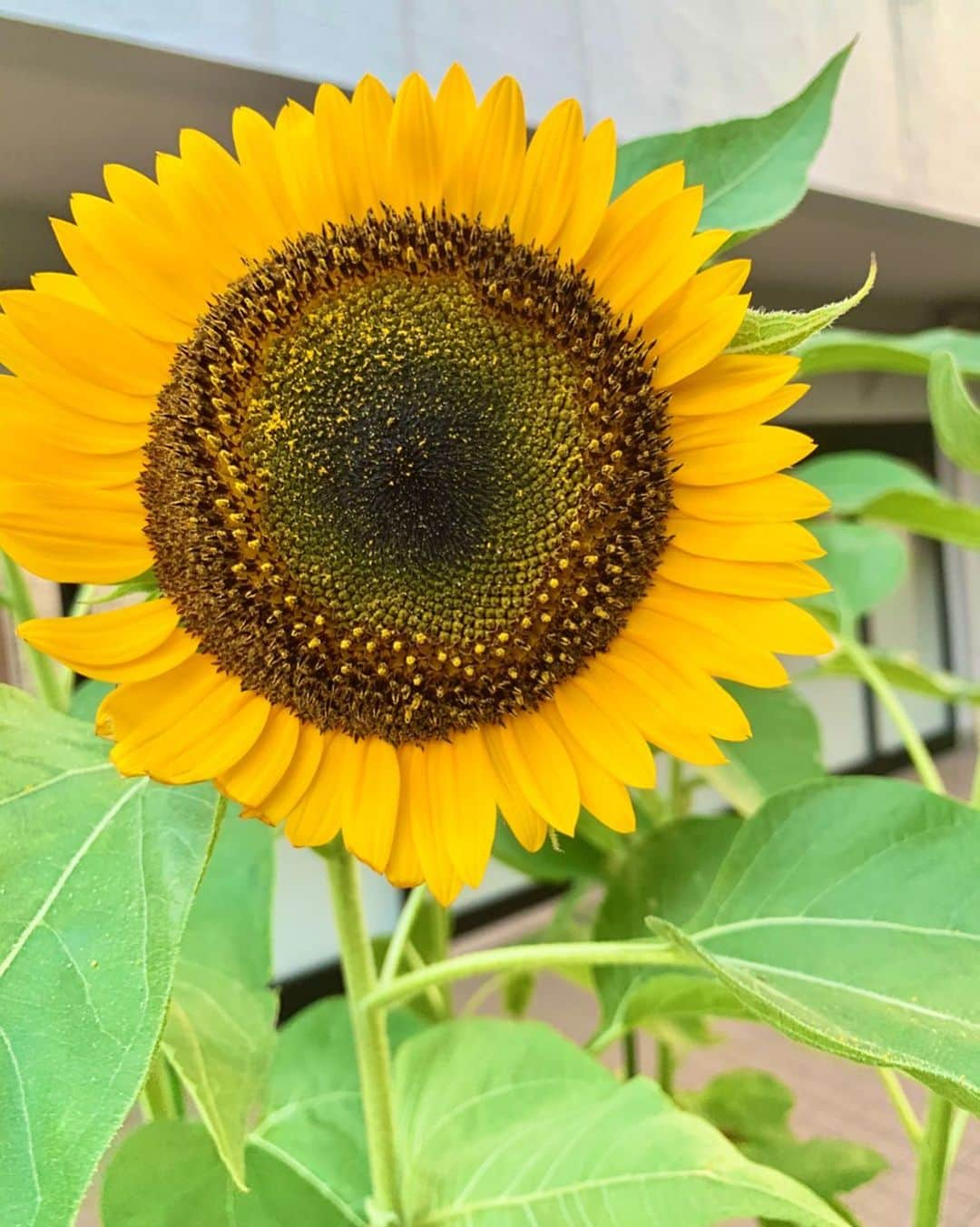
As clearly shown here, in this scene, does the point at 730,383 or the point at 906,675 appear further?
the point at 906,675

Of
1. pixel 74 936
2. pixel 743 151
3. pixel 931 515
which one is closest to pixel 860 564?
pixel 931 515

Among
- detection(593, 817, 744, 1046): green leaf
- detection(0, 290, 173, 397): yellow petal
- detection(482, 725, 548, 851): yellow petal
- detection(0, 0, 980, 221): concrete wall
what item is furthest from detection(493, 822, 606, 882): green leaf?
detection(0, 0, 980, 221): concrete wall

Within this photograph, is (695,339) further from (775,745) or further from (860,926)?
(775,745)

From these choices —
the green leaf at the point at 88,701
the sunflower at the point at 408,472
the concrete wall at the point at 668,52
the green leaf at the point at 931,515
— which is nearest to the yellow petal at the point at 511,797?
the sunflower at the point at 408,472

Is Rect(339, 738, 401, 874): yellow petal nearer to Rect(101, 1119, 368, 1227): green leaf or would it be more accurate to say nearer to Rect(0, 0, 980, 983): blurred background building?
Rect(101, 1119, 368, 1227): green leaf

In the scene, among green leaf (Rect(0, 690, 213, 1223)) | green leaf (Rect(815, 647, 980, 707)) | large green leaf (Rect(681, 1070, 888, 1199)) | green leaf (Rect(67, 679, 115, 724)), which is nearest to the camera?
green leaf (Rect(0, 690, 213, 1223))

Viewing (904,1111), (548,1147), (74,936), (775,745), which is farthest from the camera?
(775,745)

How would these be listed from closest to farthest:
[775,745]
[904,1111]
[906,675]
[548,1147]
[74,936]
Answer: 1. [74,936]
2. [548,1147]
3. [904,1111]
4. [775,745]
5. [906,675]
